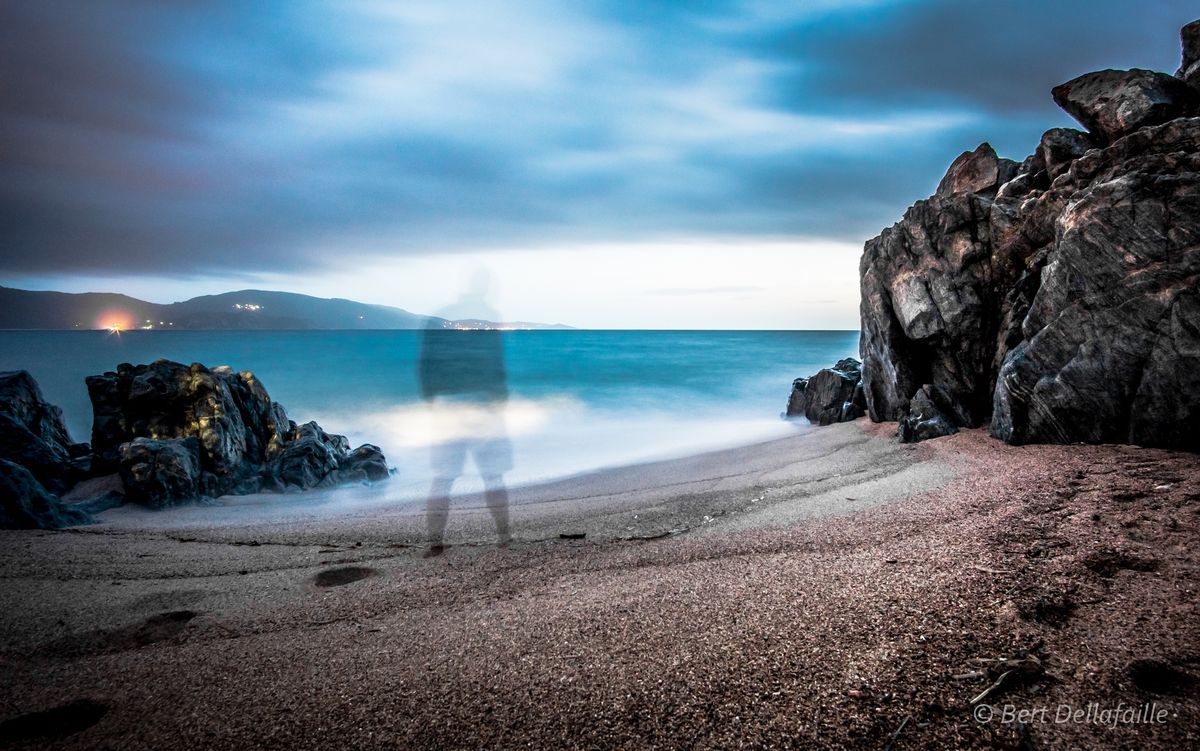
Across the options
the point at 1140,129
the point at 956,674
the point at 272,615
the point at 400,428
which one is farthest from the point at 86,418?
the point at 1140,129

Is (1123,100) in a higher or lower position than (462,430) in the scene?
higher

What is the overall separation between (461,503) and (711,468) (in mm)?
5388

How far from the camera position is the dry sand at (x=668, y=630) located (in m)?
2.42

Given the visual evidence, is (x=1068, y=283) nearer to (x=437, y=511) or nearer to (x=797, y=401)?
(x=437, y=511)

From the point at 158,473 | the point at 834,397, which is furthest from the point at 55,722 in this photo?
the point at 834,397

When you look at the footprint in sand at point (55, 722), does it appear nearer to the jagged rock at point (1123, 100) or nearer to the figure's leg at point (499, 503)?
the figure's leg at point (499, 503)

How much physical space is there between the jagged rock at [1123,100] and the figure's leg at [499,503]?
11.4 metres

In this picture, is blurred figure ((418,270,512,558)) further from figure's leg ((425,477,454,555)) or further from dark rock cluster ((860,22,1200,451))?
dark rock cluster ((860,22,1200,451))

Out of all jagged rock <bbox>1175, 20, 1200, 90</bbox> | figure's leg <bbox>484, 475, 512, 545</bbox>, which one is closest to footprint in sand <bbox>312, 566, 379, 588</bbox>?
figure's leg <bbox>484, 475, 512, 545</bbox>

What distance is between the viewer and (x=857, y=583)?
3680 millimetres

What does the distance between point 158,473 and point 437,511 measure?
521 centimetres

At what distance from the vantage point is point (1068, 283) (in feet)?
23.4

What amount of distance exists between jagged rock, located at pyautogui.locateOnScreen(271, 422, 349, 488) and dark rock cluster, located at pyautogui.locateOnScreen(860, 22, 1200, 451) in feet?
40.8

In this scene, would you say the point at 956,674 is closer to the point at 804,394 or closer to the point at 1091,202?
the point at 1091,202
